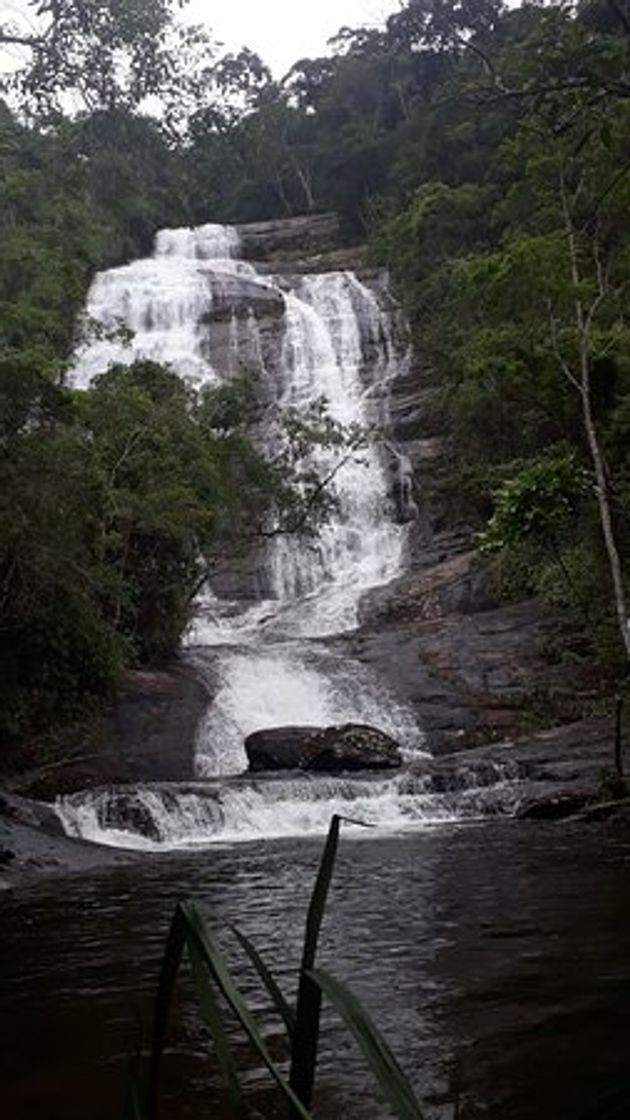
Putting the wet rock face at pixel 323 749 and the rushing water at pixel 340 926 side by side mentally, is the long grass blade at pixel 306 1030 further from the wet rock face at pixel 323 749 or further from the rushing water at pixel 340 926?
the wet rock face at pixel 323 749

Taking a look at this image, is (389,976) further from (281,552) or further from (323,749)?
(281,552)

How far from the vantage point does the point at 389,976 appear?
18.7 ft

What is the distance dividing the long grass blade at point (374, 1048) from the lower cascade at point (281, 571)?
11081 mm

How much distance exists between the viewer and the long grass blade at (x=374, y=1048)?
965mm

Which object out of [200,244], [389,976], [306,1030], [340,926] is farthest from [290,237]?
[306,1030]

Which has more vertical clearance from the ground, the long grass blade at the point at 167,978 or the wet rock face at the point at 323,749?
the long grass blade at the point at 167,978

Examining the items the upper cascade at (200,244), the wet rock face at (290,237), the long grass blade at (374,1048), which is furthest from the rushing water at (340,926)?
the wet rock face at (290,237)

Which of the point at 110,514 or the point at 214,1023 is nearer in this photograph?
the point at 214,1023

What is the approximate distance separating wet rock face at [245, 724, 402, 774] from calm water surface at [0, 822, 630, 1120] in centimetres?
721

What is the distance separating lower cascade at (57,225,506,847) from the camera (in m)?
15.5

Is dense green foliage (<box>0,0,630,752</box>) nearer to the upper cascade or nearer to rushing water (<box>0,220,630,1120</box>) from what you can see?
rushing water (<box>0,220,630,1120</box>)

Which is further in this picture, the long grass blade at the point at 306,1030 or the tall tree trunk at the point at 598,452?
the tall tree trunk at the point at 598,452

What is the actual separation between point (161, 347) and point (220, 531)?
1662cm

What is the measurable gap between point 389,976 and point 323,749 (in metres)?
12.6
